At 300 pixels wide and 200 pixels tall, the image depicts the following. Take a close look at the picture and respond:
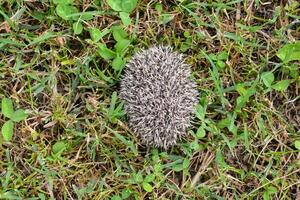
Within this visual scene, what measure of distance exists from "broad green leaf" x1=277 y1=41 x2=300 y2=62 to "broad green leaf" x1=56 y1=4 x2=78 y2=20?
1150mm

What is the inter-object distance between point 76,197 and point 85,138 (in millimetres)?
325

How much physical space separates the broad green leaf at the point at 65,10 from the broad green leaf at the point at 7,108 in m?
0.53

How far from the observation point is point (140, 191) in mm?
2820

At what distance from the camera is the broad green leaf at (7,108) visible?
9.02ft

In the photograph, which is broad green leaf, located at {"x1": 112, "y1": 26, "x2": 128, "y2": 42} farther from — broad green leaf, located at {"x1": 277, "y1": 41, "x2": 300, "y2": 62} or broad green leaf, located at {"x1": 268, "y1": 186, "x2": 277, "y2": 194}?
broad green leaf, located at {"x1": 268, "y1": 186, "x2": 277, "y2": 194}

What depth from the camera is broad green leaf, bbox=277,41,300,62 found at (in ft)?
9.42

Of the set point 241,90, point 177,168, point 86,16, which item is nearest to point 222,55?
point 241,90

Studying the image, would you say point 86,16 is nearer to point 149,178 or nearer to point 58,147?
point 58,147

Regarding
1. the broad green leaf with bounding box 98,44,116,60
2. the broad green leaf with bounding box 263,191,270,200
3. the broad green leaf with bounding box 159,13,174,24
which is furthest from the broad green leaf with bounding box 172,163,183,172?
the broad green leaf with bounding box 159,13,174,24

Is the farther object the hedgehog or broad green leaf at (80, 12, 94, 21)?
broad green leaf at (80, 12, 94, 21)

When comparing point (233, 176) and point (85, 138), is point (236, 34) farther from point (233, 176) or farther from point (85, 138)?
point (85, 138)

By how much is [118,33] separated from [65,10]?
31cm

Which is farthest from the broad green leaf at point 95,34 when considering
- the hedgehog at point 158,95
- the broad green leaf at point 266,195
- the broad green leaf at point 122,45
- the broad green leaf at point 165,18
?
the broad green leaf at point 266,195

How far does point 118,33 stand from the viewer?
281 centimetres
